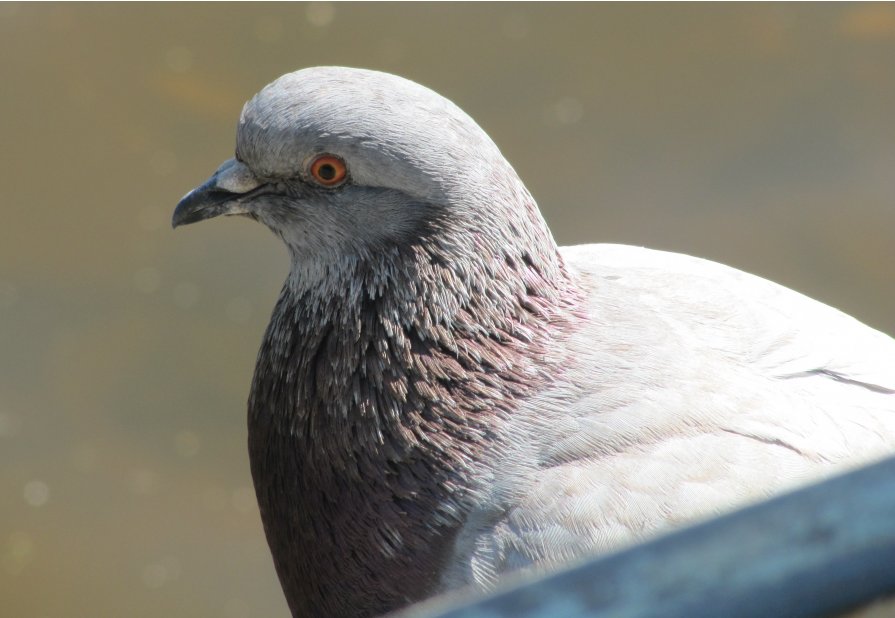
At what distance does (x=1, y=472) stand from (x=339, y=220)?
10.7ft

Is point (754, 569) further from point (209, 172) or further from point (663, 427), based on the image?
point (209, 172)

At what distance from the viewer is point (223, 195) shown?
3.48m

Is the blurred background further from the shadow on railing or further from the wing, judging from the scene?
the shadow on railing

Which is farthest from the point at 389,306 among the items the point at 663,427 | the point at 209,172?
the point at 209,172

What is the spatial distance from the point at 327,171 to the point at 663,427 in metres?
1.17

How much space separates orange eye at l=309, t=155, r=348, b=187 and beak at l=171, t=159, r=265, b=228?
0.20 meters

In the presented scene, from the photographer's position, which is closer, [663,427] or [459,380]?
[663,427]

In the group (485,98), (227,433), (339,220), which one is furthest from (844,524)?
(485,98)

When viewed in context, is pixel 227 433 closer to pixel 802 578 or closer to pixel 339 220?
pixel 339 220

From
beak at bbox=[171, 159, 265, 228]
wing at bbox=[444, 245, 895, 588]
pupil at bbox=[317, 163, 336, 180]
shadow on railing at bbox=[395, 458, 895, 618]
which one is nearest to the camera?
shadow on railing at bbox=[395, 458, 895, 618]

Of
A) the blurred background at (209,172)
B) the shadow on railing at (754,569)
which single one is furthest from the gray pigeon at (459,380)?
the blurred background at (209,172)

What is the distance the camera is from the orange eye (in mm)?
3295

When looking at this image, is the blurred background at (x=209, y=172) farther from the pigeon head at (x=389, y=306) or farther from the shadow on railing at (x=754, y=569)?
the shadow on railing at (x=754, y=569)

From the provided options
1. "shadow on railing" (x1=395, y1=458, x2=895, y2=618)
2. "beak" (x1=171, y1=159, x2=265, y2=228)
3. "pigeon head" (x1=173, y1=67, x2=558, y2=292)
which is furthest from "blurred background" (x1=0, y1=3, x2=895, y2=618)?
"shadow on railing" (x1=395, y1=458, x2=895, y2=618)
